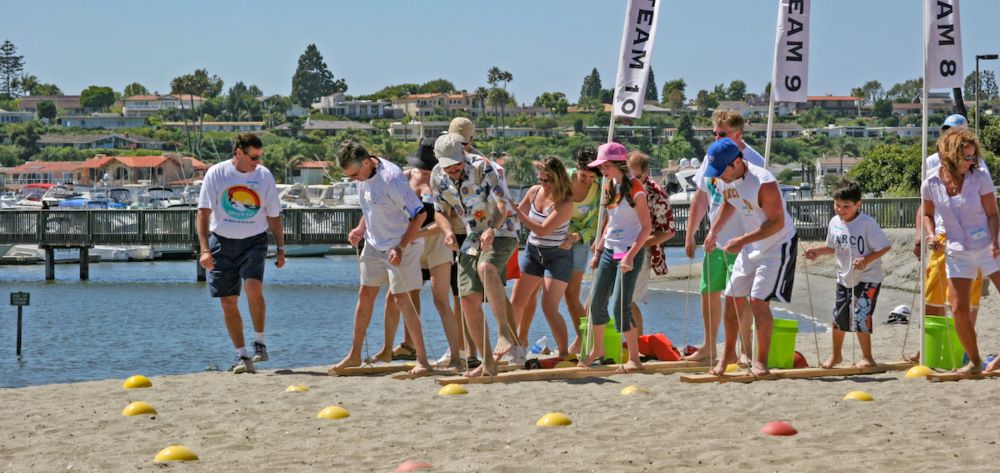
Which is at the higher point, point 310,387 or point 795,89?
point 795,89

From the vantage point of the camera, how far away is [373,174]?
376 inches

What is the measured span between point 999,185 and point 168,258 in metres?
37.1

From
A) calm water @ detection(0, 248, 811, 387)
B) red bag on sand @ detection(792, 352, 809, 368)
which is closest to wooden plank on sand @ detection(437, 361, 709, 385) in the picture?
red bag on sand @ detection(792, 352, 809, 368)

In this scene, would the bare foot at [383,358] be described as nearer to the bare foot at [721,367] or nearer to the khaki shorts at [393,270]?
the khaki shorts at [393,270]

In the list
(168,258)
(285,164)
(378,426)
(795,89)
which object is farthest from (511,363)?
(285,164)

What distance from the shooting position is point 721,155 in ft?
28.5

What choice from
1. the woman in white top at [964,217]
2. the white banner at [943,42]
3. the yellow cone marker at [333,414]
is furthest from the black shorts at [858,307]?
the yellow cone marker at [333,414]

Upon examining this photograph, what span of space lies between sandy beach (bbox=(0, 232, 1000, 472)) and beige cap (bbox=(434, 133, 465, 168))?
1.42 meters

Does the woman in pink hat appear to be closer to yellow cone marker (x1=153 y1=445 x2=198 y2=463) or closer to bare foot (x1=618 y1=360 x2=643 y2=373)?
bare foot (x1=618 y1=360 x2=643 y2=373)

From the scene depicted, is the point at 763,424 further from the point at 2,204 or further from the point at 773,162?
the point at 773,162

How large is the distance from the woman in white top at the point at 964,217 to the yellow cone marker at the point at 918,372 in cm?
45

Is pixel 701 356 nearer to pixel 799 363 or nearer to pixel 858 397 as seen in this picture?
pixel 799 363

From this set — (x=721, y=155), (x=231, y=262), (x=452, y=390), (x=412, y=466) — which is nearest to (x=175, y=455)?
(x=412, y=466)

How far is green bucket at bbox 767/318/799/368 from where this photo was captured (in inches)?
391
